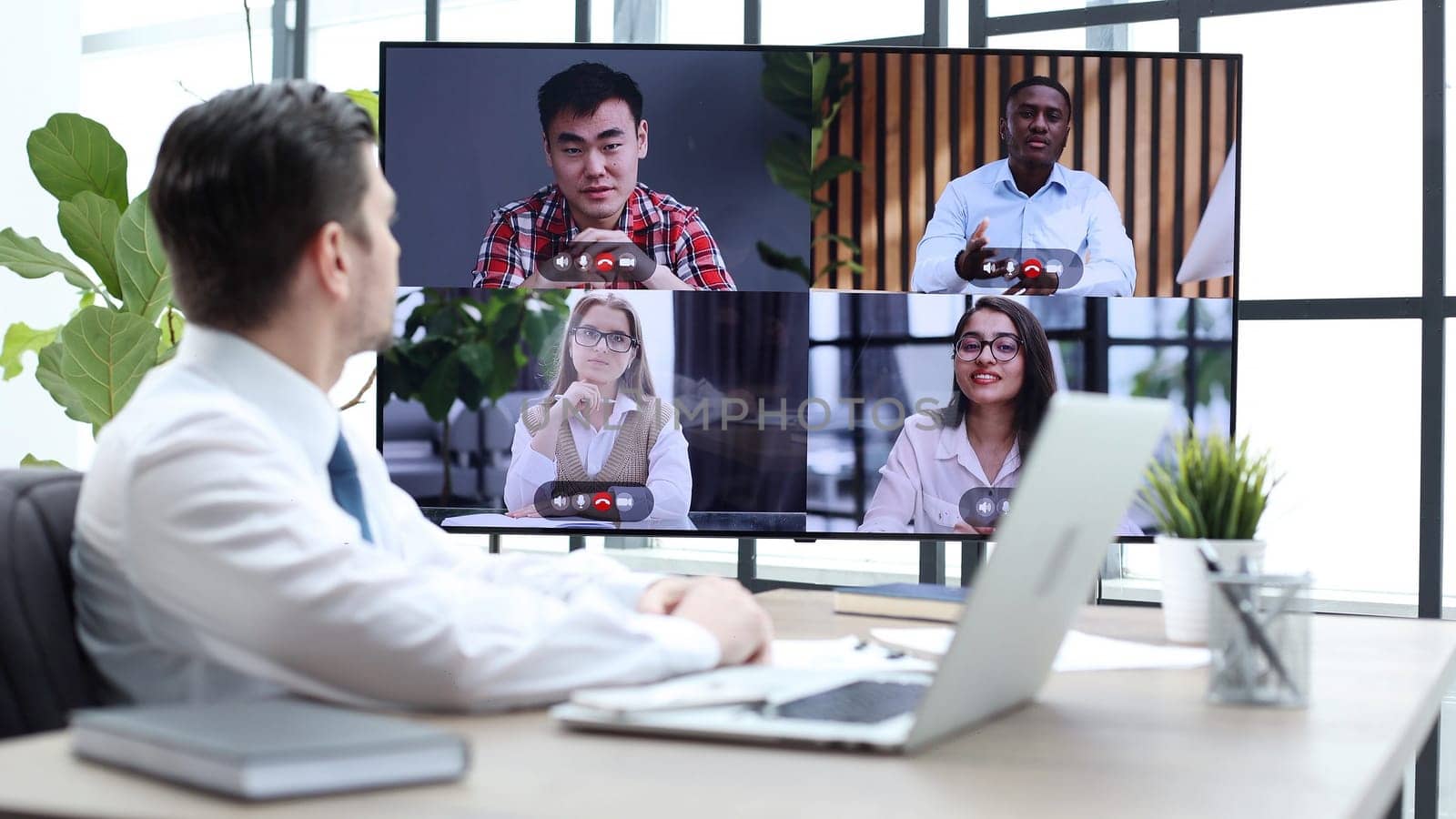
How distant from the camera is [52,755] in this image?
3.11ft

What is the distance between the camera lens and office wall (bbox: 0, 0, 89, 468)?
5887 millimetres

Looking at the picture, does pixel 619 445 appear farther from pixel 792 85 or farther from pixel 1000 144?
pixel 1000 144

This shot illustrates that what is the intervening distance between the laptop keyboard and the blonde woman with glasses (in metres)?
2.54

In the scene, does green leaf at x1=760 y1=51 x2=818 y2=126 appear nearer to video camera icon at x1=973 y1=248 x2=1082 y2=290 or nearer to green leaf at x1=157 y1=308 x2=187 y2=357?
video camera icon at x1=973 y1=248 x2=1082 y2=290

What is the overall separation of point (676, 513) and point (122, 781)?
2839mm

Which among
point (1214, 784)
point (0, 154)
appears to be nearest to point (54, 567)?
point (1214, 784)

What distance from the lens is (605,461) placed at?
3.71 m

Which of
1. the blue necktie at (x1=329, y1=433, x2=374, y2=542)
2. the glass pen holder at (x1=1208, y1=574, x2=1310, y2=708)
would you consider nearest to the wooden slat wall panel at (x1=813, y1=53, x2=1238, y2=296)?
the blue necktie at (x1=329, y1=433, x2=374, y2=542)

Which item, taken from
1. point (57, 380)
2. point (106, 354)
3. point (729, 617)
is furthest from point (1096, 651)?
point (57, 380)

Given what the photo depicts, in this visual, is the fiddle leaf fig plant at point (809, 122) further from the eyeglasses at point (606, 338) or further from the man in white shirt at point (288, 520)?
the man in white shirt at point (288, 520)

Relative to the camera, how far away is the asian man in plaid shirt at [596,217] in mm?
3691

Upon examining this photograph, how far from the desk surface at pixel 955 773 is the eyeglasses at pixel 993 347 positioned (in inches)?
93.7

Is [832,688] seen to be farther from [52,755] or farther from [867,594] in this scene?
[867,594]

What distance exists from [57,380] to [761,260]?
6.54 ft
